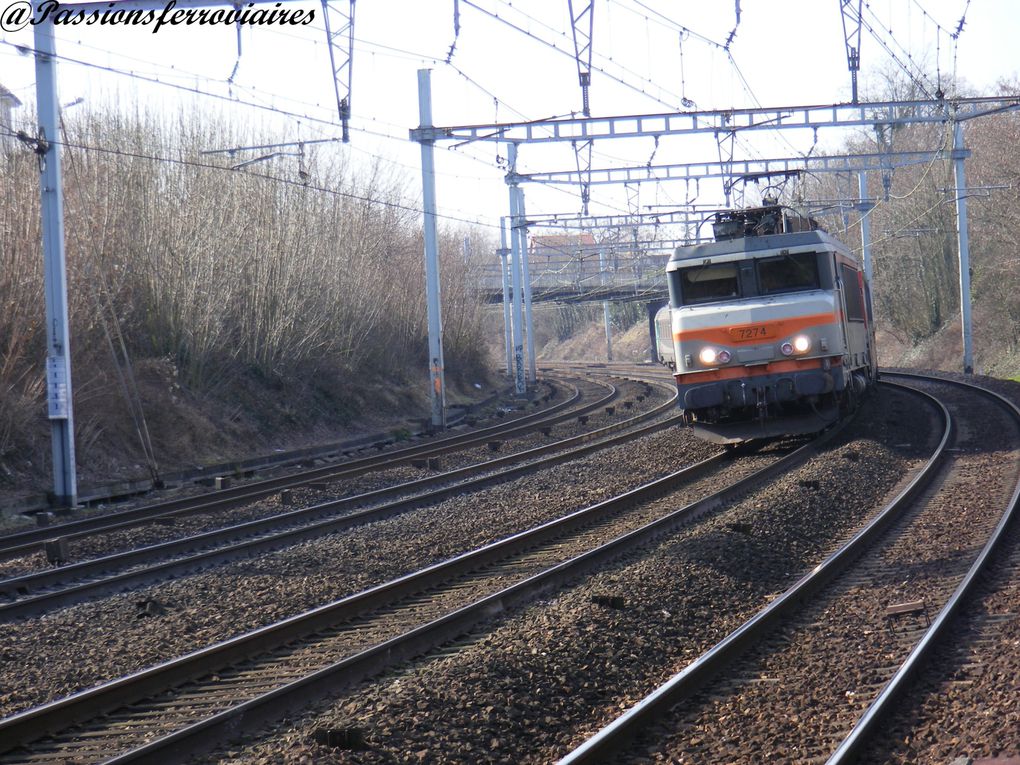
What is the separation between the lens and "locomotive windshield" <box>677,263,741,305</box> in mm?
16203

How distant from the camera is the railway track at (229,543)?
30.7 feet

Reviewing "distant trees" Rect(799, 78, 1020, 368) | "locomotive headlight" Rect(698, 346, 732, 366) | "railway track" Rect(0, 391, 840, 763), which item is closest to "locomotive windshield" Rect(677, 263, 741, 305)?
"locomotive headlight" Rect(698, 346, 732, 366)

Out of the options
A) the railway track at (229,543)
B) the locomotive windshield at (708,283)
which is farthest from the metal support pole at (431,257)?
the locomotive windshield at (708,283)

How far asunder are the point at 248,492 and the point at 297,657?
9.15 m

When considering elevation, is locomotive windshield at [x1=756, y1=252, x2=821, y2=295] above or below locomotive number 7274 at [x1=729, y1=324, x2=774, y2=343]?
above

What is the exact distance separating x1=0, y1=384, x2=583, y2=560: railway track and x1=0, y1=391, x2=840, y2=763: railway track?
4.79 metres

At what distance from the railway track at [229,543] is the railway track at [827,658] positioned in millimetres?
5546

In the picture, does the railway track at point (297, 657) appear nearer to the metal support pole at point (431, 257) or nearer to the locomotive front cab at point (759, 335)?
the locomotive front cab at point (759, 335)

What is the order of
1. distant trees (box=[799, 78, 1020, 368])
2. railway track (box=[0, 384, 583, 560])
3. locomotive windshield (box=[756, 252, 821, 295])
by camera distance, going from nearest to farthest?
railway track (box=[0, 384, 583, 560])
locomotive windshield (box=[756, 252, 821, 295])
distant trees (box=[799, 78, 1020, 368])

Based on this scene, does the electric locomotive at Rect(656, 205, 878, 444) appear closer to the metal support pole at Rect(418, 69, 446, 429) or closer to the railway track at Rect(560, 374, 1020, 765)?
the railway track at Rect(560, 374, 1020, 765)

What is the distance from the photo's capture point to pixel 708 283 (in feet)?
53.5

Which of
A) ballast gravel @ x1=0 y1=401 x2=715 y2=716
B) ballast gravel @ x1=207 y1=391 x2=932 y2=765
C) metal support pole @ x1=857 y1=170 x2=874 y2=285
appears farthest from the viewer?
metal support pole @ x1=857 y1=170 x2=874 y2=285

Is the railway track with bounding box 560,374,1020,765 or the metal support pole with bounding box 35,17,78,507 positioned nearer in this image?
the railway track with bounding box 560,374,1020,765

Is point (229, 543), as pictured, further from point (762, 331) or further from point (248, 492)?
point (762, 331)
